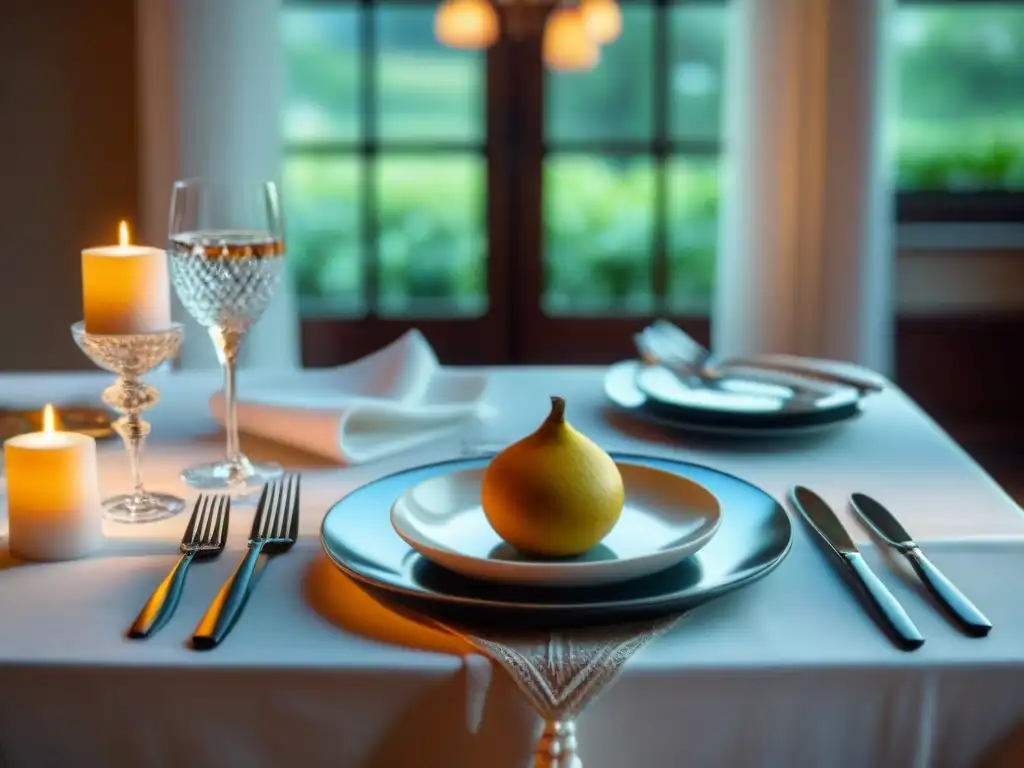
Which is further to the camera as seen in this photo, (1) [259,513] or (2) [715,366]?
(2) [715,366]

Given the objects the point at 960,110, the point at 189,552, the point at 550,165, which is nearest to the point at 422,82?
the point at 550,165

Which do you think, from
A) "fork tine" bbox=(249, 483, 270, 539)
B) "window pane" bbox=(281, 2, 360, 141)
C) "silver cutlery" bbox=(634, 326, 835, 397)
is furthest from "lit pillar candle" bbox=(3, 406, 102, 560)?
"window pane" bbox=(281, 2, 360, 141)

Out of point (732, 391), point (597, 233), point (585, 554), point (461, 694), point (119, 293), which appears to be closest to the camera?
point (461, 694)

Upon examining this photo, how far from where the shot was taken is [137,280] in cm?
106

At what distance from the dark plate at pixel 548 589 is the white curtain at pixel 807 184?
7.08 feet

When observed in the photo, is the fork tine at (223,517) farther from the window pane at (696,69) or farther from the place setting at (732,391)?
the window pane at (696,69)

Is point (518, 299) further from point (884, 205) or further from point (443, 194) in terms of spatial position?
point (884, 205)

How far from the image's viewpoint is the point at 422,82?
3.21m

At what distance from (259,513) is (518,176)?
93.1 inches

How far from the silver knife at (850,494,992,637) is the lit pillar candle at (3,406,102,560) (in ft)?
1.84

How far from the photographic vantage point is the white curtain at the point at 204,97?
291 centimetres

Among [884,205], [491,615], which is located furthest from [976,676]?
[884,205]

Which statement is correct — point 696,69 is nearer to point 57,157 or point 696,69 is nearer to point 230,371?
point 57,157

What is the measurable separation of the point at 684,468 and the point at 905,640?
1.01 feet
